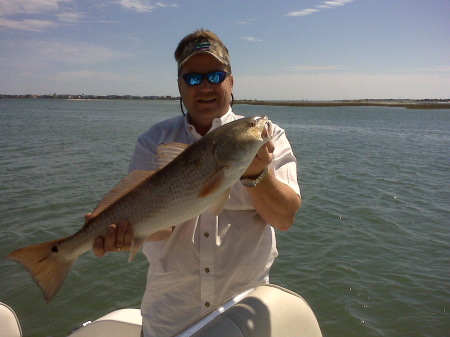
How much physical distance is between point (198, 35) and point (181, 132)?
0.90 m

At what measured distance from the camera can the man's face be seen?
10.6 ft

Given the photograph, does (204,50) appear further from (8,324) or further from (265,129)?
(8,324)

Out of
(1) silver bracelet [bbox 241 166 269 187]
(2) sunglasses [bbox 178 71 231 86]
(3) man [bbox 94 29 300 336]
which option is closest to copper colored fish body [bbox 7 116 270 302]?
(1) silver bracelet [bbox 241 166 269 187]

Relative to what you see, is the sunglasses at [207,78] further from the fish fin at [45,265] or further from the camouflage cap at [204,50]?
the fish fin at [45,265]

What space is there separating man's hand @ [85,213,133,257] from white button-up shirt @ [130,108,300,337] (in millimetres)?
402

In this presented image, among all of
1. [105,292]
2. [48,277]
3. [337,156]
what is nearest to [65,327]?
[105,292]

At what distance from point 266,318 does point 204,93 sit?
6.31 ft

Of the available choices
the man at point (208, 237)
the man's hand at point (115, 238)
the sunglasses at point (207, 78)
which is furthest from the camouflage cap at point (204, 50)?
the man's hand at point (115, 238)

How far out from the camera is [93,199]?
11992 millimetres

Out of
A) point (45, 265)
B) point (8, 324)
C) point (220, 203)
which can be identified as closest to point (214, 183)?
point (220, 203)

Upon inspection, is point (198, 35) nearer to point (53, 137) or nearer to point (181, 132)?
point (181, 132)

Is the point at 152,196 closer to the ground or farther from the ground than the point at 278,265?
farther from the ground

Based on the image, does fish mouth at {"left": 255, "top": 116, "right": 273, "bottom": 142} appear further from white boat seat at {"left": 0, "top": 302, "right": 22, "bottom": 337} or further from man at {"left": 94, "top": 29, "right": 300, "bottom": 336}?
white boat seat at {"left": 0, "top": 302, "right": 22, "bottom": 337}

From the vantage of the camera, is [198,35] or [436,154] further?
[436,154]
